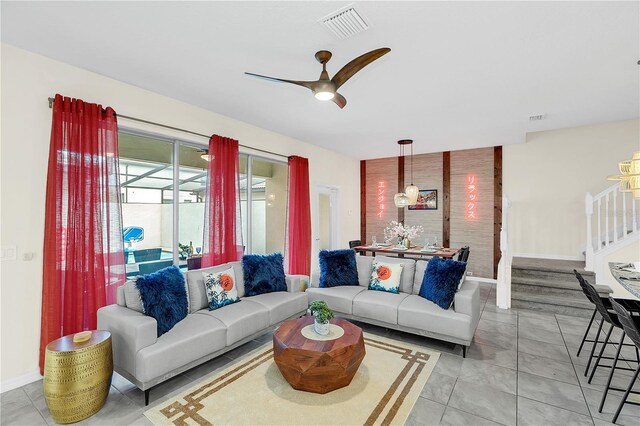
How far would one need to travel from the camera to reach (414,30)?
2.35 meters

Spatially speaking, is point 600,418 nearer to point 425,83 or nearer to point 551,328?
point 551,328

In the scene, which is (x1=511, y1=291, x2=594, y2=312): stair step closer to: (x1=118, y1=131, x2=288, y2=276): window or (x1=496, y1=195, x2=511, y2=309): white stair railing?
(x1=496, y1=195, x2=511, y2=309): white stair railing

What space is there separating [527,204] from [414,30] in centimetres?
533

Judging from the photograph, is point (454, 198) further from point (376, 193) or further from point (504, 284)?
point (504, 284)

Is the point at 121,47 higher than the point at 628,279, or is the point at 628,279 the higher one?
the point at 121,47

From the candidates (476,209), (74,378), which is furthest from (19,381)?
(476,209)

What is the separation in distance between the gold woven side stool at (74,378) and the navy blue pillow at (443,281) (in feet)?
10.7

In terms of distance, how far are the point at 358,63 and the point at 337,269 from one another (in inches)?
111

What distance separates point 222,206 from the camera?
13.7ft

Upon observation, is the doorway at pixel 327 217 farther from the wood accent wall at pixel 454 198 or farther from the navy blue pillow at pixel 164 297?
the navy blue pillow at pixel 164 297

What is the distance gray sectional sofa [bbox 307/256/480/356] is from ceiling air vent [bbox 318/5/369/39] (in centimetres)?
284

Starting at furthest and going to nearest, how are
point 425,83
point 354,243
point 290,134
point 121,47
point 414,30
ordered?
point 354,243 < point 290,134 < point 425,83 < point 121,47 < point 414,30

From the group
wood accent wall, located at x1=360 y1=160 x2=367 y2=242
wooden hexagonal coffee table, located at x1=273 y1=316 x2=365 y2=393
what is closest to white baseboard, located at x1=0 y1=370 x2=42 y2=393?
wooden hexagonal coffee table, located at x1=273 y1=316 x2=365 y2=393

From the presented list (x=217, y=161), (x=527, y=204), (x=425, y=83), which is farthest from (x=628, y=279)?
(x=217, y=161)
